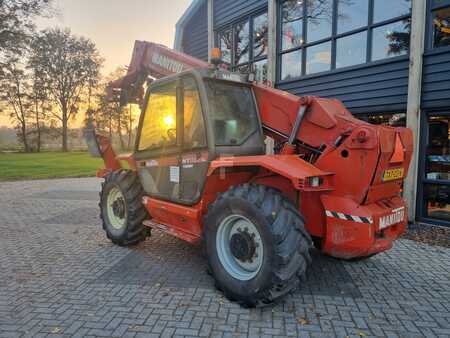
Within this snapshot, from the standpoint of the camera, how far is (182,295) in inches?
140

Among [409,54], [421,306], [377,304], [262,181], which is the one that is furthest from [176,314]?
[409,54]

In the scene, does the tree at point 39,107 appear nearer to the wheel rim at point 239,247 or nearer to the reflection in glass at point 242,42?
the reflection in glass at point 242,42

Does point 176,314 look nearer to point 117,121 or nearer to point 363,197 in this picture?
point 363,197

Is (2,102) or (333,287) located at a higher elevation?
(2,102)

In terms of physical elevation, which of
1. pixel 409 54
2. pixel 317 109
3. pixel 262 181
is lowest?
pixel 262 181

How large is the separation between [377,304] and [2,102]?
44.5 metres

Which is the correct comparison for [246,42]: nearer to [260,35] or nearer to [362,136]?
[260,35]

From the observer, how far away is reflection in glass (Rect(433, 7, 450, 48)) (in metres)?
5.79

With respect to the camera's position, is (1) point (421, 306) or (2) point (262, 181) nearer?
(1) point (421, 306)

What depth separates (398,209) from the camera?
3.50m

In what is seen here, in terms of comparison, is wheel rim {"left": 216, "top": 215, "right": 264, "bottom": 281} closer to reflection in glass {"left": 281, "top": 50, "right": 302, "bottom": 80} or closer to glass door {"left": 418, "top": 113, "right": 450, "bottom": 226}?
glass door {"left": 418, "top": 113, "right": 450, "bottom": 226}

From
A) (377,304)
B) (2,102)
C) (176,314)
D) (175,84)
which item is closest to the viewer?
(176,314)

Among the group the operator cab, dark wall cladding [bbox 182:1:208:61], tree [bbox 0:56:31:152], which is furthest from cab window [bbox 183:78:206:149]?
tree [bbox 0:56:31:152]

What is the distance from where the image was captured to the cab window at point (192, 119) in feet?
12.8
